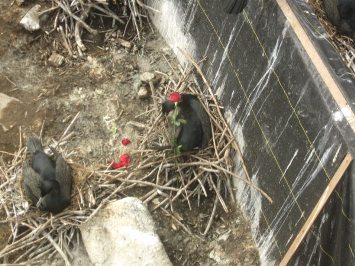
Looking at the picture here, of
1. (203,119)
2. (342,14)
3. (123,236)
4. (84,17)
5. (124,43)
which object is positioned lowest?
(123,236)

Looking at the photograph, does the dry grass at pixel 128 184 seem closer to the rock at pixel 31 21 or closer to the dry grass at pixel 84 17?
the dry grass at pixel 84 17

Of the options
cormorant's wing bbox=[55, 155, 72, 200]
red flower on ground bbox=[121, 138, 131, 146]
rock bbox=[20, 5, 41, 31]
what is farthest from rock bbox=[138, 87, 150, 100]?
rock bbox=[20, 5, 41, 31]

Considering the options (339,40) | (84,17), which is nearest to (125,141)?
(84,17)

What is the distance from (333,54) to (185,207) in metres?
2.02

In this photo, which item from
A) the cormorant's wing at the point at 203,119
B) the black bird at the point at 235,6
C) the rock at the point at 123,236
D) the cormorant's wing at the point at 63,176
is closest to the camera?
the rock at the point at 123,236

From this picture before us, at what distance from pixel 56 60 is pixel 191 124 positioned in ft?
5.96

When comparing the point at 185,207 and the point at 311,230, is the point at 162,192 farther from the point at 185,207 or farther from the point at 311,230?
the point at 311,230

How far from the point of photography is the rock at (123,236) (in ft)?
Answer: 16.5

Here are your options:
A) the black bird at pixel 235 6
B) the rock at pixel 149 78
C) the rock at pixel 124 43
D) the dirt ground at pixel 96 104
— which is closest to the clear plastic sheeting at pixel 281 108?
the black bird at pixel 235 6

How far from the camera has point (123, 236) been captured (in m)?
5.15

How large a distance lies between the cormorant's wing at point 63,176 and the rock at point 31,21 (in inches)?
70.0

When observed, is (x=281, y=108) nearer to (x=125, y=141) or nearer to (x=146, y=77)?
(x=125, y=141)

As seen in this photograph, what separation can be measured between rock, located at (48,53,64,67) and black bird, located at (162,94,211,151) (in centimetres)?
143

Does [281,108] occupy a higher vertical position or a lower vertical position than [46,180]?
higher
